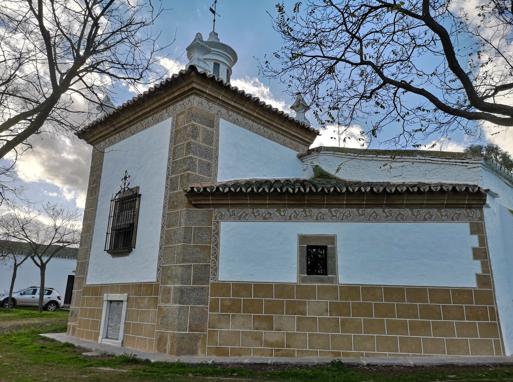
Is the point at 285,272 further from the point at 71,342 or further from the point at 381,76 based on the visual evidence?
the point at 71,342

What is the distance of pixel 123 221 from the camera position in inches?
339

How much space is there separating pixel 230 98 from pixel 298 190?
261 cm

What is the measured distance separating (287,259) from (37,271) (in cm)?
2405

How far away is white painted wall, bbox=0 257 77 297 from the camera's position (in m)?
24.8

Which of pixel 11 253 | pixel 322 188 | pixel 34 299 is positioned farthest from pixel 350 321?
pixel 11 253

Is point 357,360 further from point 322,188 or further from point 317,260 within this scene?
point 322,188

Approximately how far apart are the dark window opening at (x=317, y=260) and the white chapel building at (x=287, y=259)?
18 mm


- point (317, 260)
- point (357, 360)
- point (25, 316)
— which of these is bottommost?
point (357, 360)

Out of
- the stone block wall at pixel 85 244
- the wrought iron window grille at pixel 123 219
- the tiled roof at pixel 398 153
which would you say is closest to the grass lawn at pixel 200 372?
the wrought iron window grille at pixel 123 219

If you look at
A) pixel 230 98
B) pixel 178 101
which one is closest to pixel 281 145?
pixel 230 98

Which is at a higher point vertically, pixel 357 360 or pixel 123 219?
pixel 123 219

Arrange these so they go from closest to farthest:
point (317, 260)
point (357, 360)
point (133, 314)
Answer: point (357, 360) → point (317, 260) → point (133, 314)

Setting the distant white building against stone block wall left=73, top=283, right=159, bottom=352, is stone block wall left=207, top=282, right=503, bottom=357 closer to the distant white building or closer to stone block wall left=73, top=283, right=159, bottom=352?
stone block wall left=73, top=283, right=159, bottom=352

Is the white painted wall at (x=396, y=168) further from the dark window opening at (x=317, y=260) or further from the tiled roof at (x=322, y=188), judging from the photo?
the dark window opening at (x=317, y=260)
